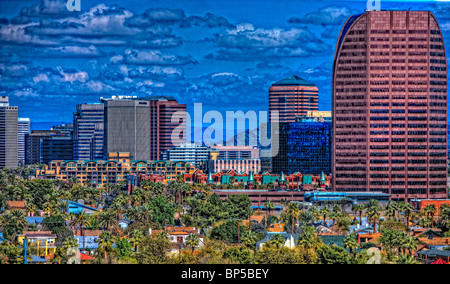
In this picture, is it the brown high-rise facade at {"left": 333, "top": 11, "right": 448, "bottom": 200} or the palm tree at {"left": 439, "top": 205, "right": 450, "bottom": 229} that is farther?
the brown high-rise facade at {"left": 333, "top": 11, "right": 448, "bottom": 200}

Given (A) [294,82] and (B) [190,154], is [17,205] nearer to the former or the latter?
(B) [190,154]

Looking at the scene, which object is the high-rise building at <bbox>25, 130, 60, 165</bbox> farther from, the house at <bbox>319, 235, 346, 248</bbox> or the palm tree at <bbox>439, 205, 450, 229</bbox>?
the house at <bbox>319, 235, 346, 248</bbox>

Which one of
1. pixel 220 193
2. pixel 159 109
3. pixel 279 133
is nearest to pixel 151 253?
pixel 220 193

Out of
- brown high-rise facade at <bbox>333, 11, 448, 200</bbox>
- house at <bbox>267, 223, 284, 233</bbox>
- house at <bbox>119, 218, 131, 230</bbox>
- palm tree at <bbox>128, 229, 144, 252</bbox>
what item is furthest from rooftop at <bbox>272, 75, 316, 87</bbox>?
palm tree at <bbox>128, 229, 144, 252</bbox>

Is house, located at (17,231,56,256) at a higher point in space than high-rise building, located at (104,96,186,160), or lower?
lower

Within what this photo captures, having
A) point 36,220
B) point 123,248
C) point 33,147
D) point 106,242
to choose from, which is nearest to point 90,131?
point 33,147

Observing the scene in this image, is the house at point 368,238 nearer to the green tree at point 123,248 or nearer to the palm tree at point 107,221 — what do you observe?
the green tree at point 123,248

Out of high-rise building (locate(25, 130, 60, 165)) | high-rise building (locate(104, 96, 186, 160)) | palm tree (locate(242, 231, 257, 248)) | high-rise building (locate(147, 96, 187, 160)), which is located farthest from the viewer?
high-rise building (locate(25, 130, 60, 165))

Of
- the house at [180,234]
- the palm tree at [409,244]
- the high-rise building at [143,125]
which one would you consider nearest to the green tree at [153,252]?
the house at [180,234]

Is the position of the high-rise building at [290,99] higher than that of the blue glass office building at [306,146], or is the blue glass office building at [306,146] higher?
the high-rise building at [290,99]
